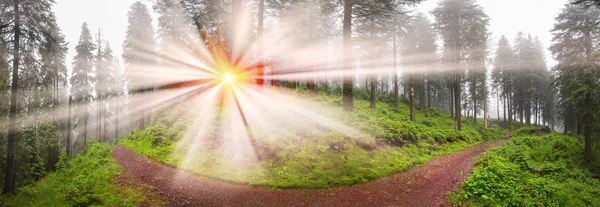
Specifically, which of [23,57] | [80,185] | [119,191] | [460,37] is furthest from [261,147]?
[460,37]

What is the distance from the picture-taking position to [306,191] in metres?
8.22

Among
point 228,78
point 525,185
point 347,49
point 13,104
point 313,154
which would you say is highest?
point 347,49

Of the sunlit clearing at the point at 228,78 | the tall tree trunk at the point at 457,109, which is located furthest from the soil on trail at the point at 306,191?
the tall tree trunk at the point at 457,109

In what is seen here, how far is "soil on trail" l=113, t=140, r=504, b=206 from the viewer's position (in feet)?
24.2

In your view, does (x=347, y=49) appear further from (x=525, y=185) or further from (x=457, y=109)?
(x=457, y=109)

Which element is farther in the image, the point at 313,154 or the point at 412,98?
the point at 412,98

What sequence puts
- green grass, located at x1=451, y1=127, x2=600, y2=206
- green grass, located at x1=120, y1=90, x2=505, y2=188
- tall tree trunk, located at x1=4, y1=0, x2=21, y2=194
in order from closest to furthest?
green grass, located at x1=451, y1=127, x2=600, y2=206 < green grass, located at x1=120, y1=90, x2=505, y2=188 < tall tree trunk, located at x1=4, y1=0, x2=21, y2=194

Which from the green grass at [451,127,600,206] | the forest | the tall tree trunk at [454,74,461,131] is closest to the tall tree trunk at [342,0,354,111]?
the forest

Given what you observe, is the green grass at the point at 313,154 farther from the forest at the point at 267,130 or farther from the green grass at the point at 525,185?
the green grass at the point at 525,185

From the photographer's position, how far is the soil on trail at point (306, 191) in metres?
7.39

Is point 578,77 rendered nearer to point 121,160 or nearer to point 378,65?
point 378,65

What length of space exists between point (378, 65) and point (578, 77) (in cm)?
1438

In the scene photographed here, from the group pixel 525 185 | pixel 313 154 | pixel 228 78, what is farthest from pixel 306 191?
pixel 228 78

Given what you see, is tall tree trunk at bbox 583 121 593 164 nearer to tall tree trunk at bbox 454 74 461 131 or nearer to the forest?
the forest
